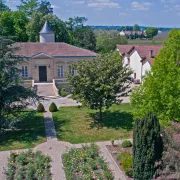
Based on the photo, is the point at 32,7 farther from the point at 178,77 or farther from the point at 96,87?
the point at 178,77

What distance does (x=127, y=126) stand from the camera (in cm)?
2227

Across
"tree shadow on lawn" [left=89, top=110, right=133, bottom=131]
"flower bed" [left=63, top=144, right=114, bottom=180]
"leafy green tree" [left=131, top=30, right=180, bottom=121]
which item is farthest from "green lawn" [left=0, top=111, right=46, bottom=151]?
"leafy green tree" [left=131, top=30, right=180, bottom=121]

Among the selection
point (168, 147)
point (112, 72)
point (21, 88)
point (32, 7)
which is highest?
point (32, 7)

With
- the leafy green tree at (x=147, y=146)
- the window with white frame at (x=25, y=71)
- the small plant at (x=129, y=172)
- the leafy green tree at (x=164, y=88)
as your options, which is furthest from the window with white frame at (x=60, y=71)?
the leafy green tree at (x=147, y=146)

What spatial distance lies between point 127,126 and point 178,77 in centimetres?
814

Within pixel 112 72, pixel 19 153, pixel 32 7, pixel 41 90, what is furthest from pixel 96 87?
pixel 32 7

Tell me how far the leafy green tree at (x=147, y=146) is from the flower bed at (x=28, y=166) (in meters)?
5.01

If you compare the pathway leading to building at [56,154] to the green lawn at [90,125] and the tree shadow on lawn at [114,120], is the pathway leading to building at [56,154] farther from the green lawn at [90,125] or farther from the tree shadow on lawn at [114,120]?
the tree shadow on lawn at [114,120]

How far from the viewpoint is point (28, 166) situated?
15.0 metres

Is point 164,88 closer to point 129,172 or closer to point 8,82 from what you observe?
point 129,172

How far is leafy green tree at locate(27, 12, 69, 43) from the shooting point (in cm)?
5450

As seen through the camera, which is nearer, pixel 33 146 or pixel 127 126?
pixel 33 146

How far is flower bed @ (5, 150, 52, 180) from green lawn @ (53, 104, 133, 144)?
3505 millimetres

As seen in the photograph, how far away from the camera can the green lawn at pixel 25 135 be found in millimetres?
18625
